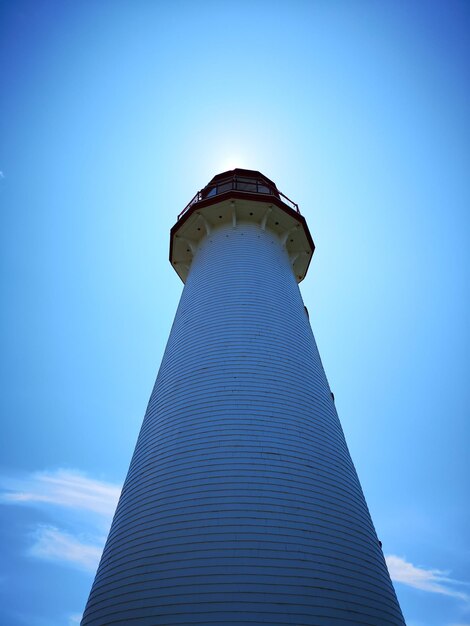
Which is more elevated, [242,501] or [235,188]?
[235,188]

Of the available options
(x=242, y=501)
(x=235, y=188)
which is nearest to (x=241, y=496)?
(x=242, y=501)

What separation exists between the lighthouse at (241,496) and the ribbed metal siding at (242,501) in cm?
2

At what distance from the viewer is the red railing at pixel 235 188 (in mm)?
15172

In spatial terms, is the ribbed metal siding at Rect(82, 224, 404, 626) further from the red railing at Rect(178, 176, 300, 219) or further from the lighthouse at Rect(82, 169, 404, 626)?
the red railing at Rect(178, 176, 300, 219)

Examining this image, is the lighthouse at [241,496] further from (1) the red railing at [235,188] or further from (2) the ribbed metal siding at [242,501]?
(1) the red railing at [235,188]

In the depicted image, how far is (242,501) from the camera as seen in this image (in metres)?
6.37

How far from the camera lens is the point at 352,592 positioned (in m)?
5.91

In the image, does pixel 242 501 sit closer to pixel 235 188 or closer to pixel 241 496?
pixel 241 496

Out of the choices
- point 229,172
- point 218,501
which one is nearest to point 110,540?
point 218,501

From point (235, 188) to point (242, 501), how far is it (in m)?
12.5

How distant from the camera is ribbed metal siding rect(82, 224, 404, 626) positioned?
219 inches

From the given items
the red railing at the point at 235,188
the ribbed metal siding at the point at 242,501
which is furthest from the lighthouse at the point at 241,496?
the red railing at the point at 235,188

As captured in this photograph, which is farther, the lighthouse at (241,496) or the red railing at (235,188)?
the red railing at (235,188)

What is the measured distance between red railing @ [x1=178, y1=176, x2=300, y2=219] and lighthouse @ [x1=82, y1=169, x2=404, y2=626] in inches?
215
